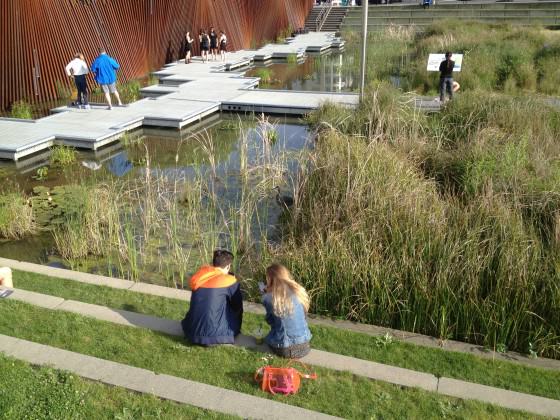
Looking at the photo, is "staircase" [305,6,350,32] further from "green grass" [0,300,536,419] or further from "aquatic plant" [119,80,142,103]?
"green grass" [0,300,536,419]

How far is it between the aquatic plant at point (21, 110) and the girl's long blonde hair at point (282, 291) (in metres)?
10.3

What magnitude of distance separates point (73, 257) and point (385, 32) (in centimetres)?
2167

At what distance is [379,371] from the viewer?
432cm

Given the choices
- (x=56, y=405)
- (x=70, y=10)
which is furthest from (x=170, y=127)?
(x=56, y=405)

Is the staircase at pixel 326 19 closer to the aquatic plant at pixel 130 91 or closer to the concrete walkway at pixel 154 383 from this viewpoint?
the aquatic plant at pixel 130 91

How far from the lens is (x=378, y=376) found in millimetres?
4258

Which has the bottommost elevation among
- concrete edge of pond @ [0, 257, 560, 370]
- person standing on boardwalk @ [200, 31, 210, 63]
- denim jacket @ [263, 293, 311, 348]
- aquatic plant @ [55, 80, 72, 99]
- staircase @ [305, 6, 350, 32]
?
concrete edge of pond @ [0, 257, 560, 370]

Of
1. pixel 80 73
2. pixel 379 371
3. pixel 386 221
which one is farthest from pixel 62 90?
pixel 379 371

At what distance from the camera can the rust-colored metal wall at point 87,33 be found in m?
13.6

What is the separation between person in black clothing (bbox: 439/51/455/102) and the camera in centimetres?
1288

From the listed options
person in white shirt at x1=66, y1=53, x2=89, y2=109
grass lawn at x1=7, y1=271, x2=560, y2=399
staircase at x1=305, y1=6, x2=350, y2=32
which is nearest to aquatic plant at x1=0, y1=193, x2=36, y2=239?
grass lawn at x1=7, y1=271, x2=560, y2=399

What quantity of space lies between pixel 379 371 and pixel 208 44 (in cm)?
1797

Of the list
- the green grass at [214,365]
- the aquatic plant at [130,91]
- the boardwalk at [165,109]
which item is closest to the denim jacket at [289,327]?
the green grass at [214,365]

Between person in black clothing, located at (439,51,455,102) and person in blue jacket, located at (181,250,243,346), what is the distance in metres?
9.88
